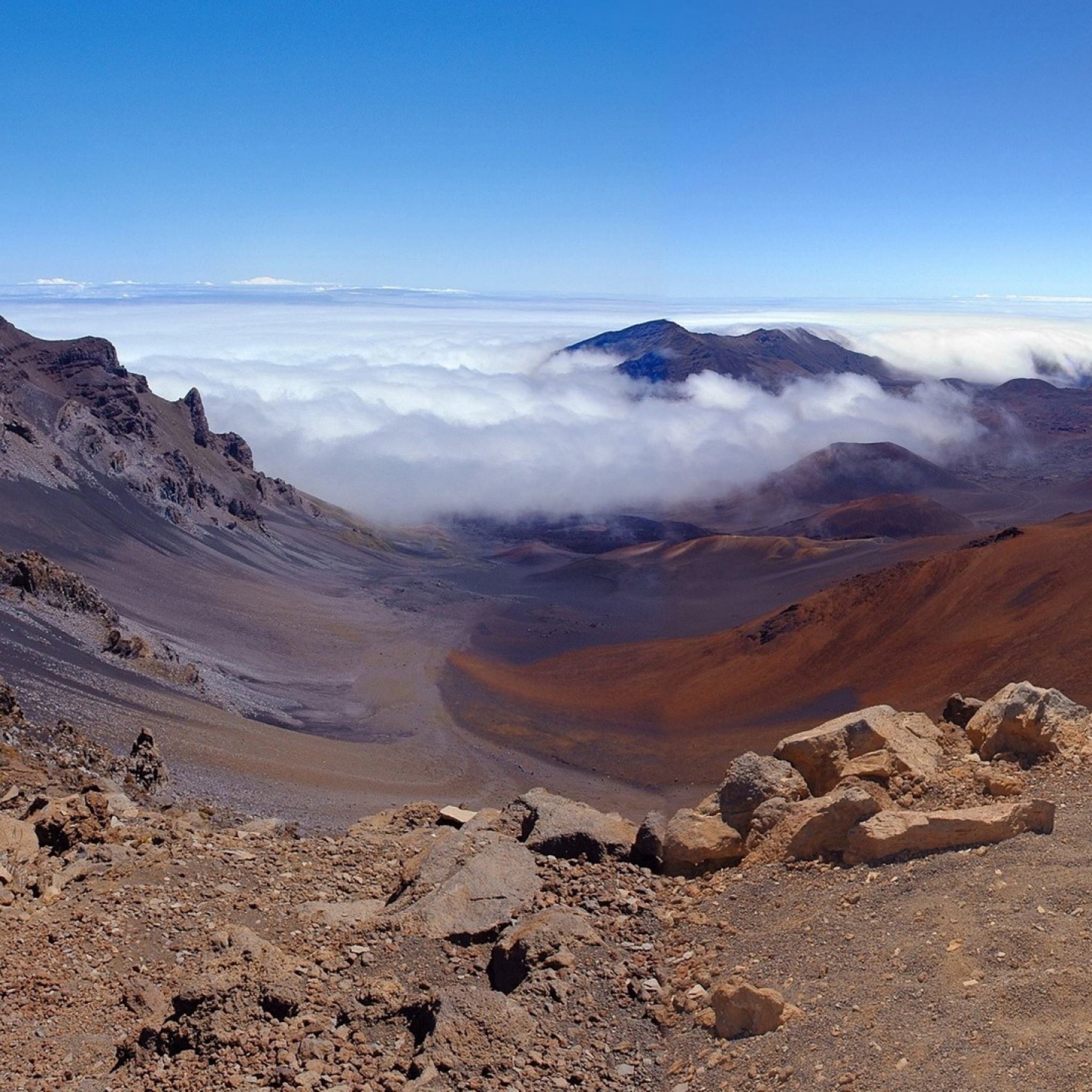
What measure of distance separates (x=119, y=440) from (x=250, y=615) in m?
22.1

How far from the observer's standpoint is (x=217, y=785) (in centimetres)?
2489

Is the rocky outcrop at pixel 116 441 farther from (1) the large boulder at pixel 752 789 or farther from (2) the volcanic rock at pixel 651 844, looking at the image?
A: (1) the large boulder at pixel 752 789

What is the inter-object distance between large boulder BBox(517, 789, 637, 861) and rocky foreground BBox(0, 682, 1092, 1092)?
38mm

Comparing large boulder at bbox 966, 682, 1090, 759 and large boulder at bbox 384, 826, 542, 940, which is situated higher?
large boulder at bbox 966, 682, 1090, 759

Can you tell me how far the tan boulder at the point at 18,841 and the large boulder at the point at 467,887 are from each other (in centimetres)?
427

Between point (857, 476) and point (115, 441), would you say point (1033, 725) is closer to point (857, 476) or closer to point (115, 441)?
point (115, 441)

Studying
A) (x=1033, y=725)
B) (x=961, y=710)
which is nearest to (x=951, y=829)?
(x=1033, y=725)

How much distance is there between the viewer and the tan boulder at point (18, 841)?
1070 centimetres

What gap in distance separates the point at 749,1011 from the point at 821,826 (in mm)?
2445

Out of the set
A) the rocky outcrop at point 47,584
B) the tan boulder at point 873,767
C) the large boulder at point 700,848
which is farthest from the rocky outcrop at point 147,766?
the tan boulder at point 873,767

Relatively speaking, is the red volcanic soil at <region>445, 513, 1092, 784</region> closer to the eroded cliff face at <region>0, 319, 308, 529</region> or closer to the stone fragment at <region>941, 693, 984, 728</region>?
the stone fragment at <region>941, 693, 984, 728</region>

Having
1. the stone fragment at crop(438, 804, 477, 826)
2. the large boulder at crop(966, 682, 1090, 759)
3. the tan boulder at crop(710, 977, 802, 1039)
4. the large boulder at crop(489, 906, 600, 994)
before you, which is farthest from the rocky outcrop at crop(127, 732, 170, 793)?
the large boulder at crop(966, 682, 1090, 759)

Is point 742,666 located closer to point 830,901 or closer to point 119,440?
point 830,901

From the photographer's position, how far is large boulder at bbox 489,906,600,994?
26.1 ft
